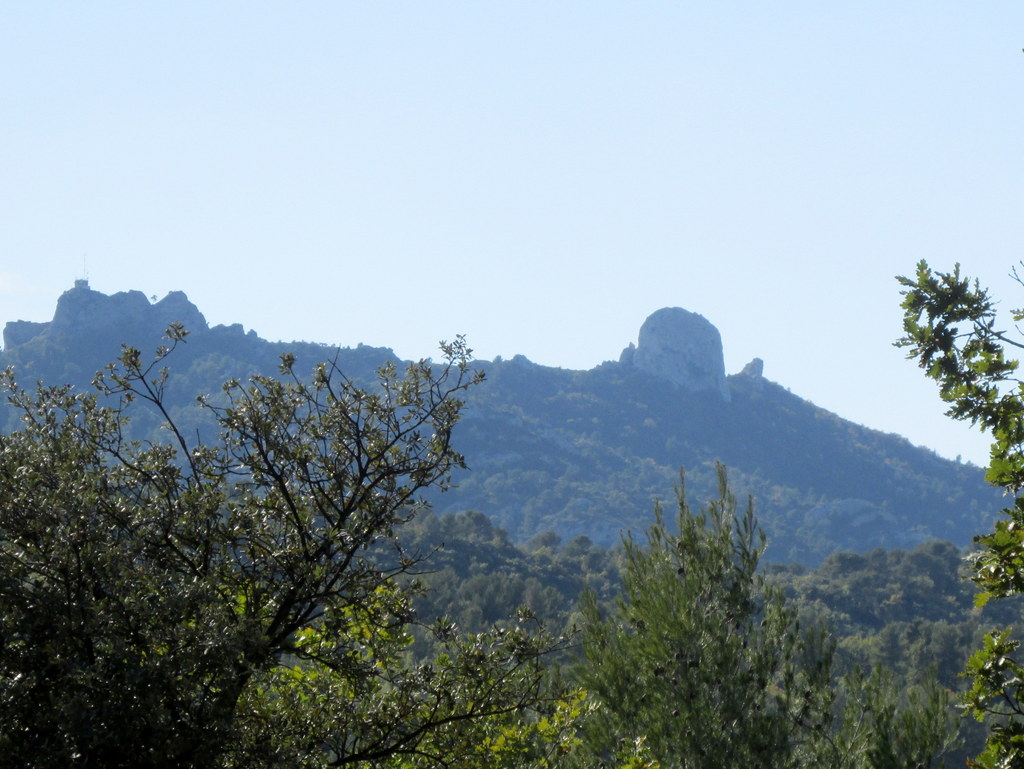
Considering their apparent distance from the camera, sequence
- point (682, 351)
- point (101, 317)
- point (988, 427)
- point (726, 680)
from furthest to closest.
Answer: point (682, 351)
point (101, 317)
point (726, 680)
point (988, 427)

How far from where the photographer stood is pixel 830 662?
11.8 metres

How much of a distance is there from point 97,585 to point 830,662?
900 centimetres

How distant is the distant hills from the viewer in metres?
137

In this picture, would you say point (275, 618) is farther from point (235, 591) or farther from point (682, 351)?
point (682, 351)

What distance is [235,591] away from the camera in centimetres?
591

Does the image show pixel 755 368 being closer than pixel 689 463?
No

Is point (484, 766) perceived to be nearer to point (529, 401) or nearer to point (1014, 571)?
point (1014, 571)

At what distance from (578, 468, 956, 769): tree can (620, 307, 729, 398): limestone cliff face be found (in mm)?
163873

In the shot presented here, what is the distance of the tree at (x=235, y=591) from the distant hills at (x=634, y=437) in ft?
367

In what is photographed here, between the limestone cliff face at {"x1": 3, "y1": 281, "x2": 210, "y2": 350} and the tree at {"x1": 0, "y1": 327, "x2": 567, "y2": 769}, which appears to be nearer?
the tree at {"x1": 0, "y1": 327, "x2": 567, "y2": 769}

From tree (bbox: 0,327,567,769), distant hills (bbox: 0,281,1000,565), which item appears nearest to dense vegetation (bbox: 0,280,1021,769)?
tree (bbox: 0,327,567,769)

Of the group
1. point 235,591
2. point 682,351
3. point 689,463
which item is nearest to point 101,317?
point 689,463

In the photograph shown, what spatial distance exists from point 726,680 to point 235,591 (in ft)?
23.2

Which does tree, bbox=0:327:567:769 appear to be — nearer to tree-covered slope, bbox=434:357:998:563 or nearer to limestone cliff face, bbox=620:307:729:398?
tree-covered slope, bbox=434:357:998:563
